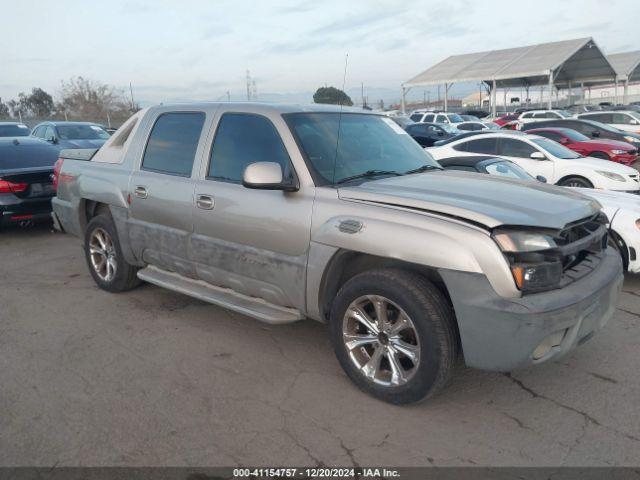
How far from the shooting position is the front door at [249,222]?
3660 millimetres

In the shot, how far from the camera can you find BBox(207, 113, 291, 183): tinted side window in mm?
3906

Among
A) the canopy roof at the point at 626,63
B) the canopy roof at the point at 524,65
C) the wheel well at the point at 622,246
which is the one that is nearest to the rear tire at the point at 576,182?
the wheel well at the point at 622,246

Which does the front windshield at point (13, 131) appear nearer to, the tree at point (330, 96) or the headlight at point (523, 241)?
the tree at point (330, 96)

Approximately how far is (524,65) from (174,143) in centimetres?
3767

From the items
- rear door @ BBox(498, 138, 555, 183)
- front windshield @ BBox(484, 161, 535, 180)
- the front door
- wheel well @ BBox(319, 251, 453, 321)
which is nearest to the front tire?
wheel well @ BBox(319, 251, 453, 321)

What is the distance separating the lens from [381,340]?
336 centimetres

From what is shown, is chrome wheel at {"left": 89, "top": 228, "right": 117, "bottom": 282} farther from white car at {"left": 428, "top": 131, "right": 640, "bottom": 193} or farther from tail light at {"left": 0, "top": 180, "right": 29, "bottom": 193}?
white car at {"left": 428, "top": 131, "right": 640, "bottom": 193}

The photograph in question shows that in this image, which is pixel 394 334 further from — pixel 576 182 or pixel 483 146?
pixel 483 146

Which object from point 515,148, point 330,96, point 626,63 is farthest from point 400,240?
point 626,63

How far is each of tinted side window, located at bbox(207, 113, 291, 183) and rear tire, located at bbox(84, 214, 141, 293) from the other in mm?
1609

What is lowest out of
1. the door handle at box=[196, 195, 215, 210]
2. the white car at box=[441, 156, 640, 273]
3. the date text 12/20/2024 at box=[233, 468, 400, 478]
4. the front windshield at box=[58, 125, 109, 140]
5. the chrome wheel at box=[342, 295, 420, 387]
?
the date text 12/20/2024 at box=[233, 468, 400, 478]

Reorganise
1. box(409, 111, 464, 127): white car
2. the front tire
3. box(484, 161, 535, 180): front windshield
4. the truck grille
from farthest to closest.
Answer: box(409, 111, 464, 127): white car, box(484, 161, 535, 180): front windshield, the truck grille, the front tire

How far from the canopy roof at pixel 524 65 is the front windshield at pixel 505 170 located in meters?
30.7

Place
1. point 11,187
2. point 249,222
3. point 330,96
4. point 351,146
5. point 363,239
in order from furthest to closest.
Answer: point 11,187 < point 330,96 < point 351,146 < point 249,222 < point 363,239
